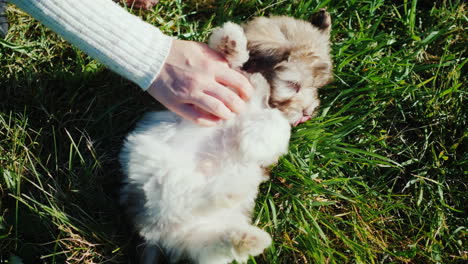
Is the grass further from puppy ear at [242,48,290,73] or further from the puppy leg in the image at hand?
puppy ear at [242,48,290,73]

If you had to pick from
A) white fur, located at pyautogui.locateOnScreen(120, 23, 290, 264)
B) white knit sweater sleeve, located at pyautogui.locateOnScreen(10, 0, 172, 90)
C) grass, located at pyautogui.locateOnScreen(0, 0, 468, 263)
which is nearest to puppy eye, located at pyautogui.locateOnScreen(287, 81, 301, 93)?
white fur, located at pyautogui.locateOnScreen(120, 23, 290, 264)

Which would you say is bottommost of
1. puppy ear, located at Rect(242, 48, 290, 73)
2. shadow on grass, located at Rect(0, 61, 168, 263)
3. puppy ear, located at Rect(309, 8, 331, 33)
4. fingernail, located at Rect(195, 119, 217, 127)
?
shadow on grass, located at Rect(0, 61, 168, 263)

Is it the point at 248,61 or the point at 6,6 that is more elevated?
the point at 248,61

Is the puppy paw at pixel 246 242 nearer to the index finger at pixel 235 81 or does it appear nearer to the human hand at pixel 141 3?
the index finger at pixel 235 81

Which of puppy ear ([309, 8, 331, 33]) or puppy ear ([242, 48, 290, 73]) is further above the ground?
puppy ear ([309, 8, 331, 33])

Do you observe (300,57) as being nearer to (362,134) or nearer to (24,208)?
(362,134)

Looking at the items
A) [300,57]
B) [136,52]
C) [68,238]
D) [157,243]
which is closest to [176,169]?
[157,243]

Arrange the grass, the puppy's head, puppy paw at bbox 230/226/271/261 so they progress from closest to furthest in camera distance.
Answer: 1. puppy paw at bbox 230/226/271/261
2. the puppy's head
3. the grass
